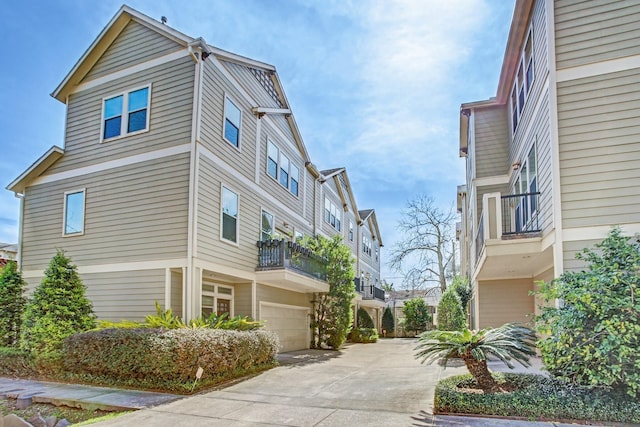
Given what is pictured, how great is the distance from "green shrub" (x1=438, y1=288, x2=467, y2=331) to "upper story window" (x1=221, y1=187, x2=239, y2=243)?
7750 mm

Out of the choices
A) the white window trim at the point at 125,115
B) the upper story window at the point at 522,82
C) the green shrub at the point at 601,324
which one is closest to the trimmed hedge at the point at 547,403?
the green shrub at the point at 601,324

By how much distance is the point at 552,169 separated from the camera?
8094 mm

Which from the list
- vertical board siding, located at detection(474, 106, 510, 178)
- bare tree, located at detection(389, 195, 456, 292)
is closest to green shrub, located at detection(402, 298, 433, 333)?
bare tree, located at detection(389, 195, 456, 292)

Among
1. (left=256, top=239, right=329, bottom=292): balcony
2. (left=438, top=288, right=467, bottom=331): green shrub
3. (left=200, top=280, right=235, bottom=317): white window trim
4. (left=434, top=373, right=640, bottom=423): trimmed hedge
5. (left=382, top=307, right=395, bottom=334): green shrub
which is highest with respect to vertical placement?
(left=256, top=239, right=329, bottom=292): balcony

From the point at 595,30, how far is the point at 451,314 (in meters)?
9.75

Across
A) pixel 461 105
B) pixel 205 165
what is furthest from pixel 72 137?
pixel 461 105

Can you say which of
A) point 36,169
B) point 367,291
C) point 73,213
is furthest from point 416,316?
→ point 36,169

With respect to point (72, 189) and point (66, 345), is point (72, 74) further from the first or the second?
point (66, 345)

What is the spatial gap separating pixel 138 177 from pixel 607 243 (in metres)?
10.3

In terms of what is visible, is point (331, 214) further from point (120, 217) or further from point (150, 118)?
point (120, 217)

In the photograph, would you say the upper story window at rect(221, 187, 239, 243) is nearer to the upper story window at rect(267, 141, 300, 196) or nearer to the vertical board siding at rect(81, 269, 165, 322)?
the vertical board siding at rect(81, 269, 165, 322)

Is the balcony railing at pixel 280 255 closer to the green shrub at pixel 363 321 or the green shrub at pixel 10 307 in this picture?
the green shrub at pixel 10 307

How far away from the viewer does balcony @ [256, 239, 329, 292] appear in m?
13.5

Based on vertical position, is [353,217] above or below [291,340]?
above
